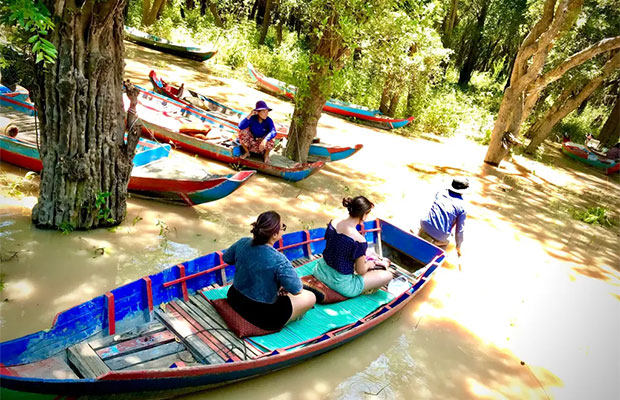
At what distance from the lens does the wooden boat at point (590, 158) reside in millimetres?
16734

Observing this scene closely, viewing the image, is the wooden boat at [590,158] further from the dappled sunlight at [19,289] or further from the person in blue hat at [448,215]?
the dappled sunlight at [19,289]

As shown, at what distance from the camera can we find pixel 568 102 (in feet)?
48.4

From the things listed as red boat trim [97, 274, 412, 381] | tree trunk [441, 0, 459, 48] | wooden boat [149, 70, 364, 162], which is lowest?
red boat trim [97, 274, 412, 381]

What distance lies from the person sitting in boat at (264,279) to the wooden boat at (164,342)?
20 cm

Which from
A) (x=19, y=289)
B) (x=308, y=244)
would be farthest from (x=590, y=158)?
(x=19, y=289)

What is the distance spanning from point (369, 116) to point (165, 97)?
24.2ft

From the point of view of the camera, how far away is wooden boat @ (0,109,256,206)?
243 inches

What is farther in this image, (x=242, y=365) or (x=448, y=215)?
(x=448, y=215)

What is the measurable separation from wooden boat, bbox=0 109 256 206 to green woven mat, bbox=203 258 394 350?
1.77m

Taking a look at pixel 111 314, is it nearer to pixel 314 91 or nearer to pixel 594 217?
pixel 314 91

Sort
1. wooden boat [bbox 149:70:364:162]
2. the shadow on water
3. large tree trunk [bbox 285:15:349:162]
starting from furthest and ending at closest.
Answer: wooden boat [bbox 149:70:364:162], large tree trunk [bbox 285:15:349:162], the shadow on water

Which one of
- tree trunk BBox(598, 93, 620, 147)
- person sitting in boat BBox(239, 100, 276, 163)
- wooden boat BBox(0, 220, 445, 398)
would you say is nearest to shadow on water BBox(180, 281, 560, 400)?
wooden boat BBox(0, 220, 445, 398)

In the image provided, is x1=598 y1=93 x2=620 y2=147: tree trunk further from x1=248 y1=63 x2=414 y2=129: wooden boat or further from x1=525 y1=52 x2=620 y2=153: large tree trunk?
x1=248 y1=63 x2=414 y2=129: wooden boat

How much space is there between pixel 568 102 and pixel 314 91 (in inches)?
404
